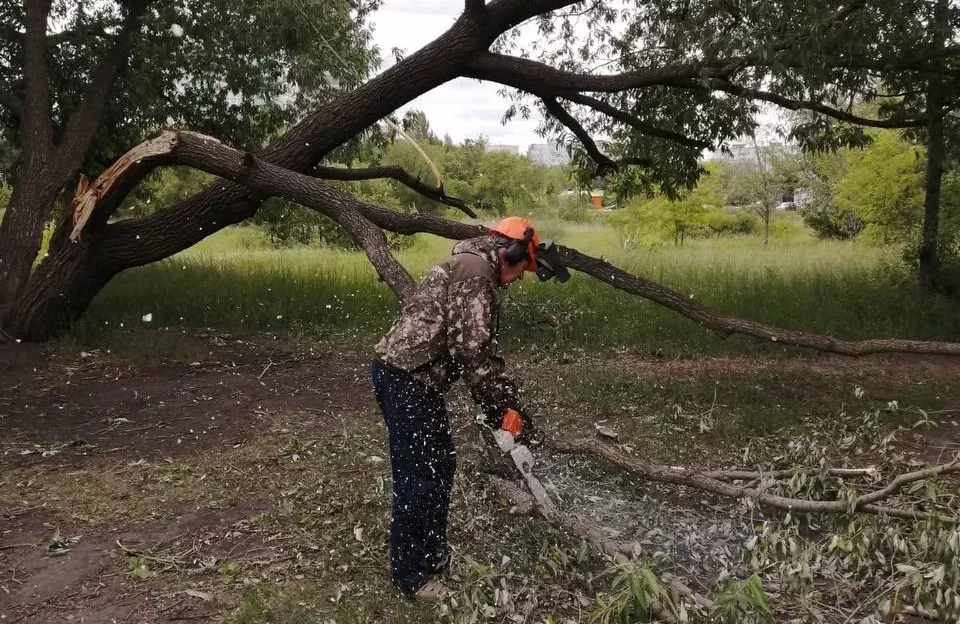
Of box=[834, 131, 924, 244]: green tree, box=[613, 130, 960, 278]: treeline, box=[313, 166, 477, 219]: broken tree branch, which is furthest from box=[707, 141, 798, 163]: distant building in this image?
box=[313, 166, 477, 219]: broken tree branch

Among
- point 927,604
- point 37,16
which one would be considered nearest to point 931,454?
point 927,604

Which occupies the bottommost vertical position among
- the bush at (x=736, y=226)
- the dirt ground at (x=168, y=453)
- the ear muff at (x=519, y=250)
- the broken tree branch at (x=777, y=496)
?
the dirt ground at (x=168, y=453)

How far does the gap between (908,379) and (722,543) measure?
4.94m

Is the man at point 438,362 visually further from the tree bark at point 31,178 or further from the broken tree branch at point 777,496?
the tree bark at point 31,178

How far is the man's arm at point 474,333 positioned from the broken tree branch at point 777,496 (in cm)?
83

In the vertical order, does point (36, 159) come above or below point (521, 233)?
above

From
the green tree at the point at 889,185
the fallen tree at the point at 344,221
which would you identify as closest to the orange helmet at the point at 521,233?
the fallen tree at the point at 344,221

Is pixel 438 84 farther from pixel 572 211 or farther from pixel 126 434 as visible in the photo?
pixel 572 211

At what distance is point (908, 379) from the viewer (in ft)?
27.0

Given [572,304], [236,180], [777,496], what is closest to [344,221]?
[236,180]

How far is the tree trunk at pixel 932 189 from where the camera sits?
8742mm

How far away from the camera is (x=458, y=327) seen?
3518 mm

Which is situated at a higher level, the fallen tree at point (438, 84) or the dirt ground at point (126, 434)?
the fallen tree at point (438, 84)

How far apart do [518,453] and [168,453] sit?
332 cm
